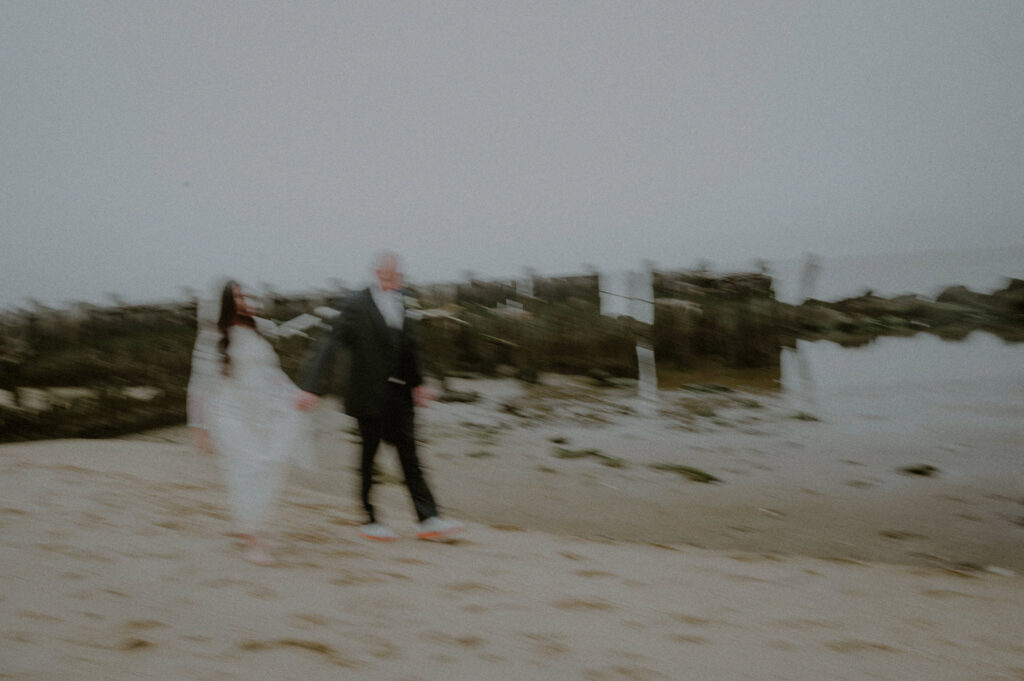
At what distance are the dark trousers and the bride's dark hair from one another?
878 millimetres

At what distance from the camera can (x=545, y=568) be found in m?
4.71

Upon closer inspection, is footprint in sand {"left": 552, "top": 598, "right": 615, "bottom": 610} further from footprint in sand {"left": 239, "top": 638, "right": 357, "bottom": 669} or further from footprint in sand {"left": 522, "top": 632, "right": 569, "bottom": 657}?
footprint in sand {"left": 239, "top": 638, "right": 357, "bottom": 669}

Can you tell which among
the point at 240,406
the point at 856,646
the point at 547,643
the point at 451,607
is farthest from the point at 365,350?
the point at 856,646

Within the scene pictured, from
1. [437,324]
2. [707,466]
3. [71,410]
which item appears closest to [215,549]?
[707,466]

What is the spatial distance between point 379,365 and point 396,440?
0.50 meters

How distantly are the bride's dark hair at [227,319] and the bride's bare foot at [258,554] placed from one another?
0.97 meters

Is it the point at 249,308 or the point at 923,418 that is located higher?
the point at 249,308

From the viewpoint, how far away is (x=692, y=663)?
3328mm

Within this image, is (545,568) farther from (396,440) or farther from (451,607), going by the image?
(396,440)

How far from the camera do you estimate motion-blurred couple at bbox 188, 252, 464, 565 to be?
443cm

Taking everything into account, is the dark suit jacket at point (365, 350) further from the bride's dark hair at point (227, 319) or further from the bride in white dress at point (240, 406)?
the bride's dark hair at point (227, 319)

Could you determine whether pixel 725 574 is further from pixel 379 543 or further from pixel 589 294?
pixel 589 294

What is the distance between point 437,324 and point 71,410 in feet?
29.4

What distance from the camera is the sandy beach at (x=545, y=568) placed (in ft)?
10.7
